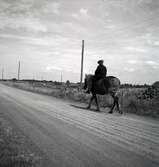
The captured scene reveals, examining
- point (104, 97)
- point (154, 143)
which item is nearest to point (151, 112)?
point (104, 97)

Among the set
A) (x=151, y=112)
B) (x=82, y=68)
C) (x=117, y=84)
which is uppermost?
(x=82, y=68)

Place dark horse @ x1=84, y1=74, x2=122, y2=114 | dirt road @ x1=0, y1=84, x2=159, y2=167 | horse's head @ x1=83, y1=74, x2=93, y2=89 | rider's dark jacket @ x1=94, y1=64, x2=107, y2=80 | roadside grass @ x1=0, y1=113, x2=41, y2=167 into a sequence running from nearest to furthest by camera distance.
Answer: roadside grass @ x1=0, y1=113, x2=41, y2=167 → dirt road @ x1=0, y1=84, x2=159, y2=167 → dark horse @ x1=84, y1=74, x2=122, y2=114 → rider's dark jacket @ x1=94, y1=64, x2=107, y2=80 → horse's head @ x1=83, y1=74, x2=93, y2=89

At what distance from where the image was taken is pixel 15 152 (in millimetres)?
4023

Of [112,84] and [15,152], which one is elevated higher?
[112,84]

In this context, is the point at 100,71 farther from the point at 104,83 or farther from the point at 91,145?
the point at 91,145

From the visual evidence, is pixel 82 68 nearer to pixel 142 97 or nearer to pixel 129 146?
pixel 142 97

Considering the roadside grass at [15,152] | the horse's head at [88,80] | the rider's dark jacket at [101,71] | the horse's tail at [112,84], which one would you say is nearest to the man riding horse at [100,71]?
the rider's dark jacket at [101,71]

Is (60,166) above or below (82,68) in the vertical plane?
below

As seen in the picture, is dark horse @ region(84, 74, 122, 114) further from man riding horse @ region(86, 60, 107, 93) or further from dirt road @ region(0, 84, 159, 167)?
dirt road @ region(0, 84, 159, 167)

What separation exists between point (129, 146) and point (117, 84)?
780 cm

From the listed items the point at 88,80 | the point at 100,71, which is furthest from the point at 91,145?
the point at 88,80

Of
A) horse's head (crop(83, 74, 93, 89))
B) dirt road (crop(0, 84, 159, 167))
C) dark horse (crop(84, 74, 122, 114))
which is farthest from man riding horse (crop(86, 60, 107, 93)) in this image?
dirt road (crop(0, 84, 159, 167))

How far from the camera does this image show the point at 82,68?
92.1ft

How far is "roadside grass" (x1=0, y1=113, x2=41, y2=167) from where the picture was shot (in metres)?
3.51
